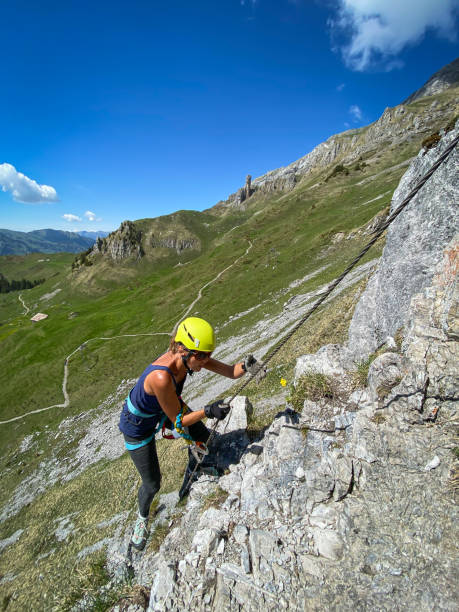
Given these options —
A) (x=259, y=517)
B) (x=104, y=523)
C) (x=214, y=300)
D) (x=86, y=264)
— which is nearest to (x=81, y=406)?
(x=214, y=300)

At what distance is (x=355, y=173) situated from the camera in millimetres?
121562

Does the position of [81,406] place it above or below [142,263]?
below

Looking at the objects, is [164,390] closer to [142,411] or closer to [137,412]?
[142,411]

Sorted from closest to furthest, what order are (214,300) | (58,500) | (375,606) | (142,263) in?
(375,606), (58,500), (214,300), (142,263)

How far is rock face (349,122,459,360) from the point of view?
9617 mm

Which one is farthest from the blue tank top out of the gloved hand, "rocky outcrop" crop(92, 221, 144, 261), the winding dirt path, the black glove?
"rocky outcrop" crop(92, 221, 144, 261)

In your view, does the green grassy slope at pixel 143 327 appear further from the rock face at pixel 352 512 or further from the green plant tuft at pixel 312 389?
the green plant tuft at pixel 312 389

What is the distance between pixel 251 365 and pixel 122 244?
606ft

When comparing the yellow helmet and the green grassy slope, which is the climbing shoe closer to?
the green grassy slope

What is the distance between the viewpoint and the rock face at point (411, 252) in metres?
9.62

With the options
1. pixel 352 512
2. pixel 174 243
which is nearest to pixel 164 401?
pixel 352 512

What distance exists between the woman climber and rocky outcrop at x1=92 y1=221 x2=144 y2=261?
178 meters

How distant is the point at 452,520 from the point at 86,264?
200223mm

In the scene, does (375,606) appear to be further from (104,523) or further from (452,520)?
(104,523)
